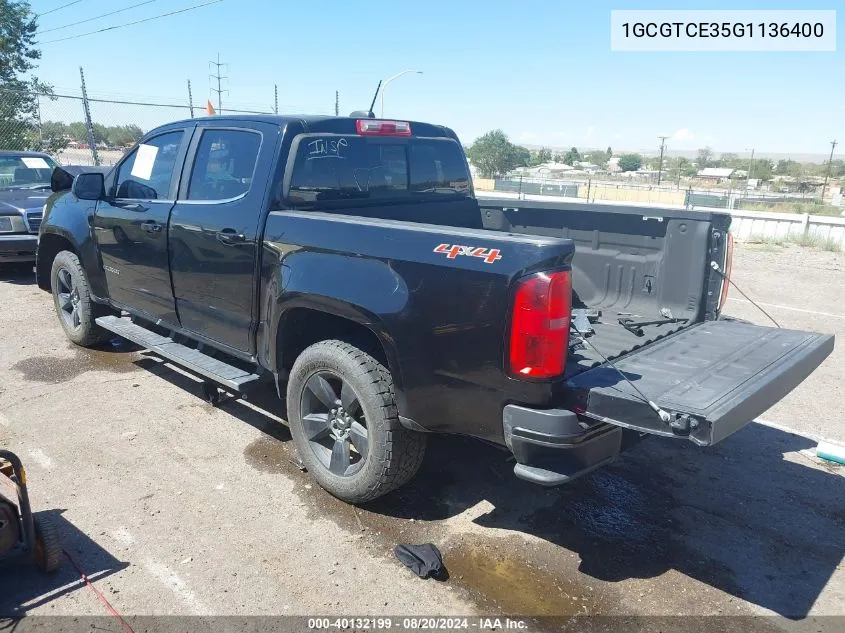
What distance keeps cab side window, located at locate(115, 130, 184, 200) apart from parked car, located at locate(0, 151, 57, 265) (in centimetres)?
432

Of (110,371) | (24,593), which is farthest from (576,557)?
(110,371)

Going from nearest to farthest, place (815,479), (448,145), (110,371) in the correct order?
(815,479) < (448,145) < (110,371)

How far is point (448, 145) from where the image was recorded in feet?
16.1

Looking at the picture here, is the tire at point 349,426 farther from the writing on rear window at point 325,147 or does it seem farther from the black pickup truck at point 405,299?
the writing on rear window at point 325,147

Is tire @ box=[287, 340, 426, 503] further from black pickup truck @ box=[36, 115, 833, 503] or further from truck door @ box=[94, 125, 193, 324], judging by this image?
truck door @ box=[94, 125, 193, 324]

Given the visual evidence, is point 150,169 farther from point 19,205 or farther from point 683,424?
point 19,205

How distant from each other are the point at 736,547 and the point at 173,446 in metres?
3.36

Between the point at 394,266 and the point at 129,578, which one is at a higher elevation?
the point at 394,266

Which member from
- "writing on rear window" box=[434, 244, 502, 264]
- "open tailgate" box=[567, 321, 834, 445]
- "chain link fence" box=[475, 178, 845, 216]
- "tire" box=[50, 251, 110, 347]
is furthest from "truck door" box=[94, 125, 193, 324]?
"chain link fence" box=[475, 178, 845, 216]

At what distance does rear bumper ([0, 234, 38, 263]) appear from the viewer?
8.42 meters

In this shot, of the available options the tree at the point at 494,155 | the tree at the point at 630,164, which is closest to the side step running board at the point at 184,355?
the tree at the point at 494,155

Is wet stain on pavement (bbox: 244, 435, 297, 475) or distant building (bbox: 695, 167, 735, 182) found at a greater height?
wet stain on pavement (bbox: 244, 435, 297, 475)

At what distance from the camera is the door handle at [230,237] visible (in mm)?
3836

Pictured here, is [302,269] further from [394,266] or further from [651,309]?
[651,309]
